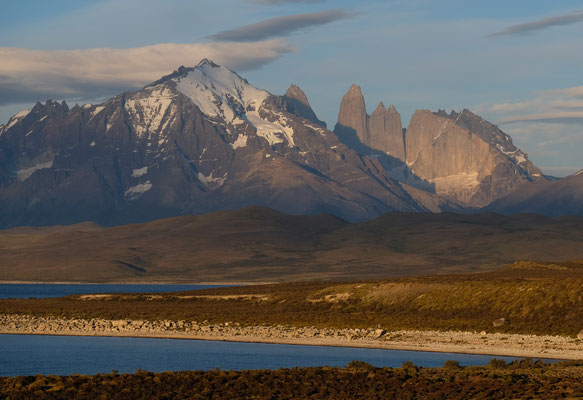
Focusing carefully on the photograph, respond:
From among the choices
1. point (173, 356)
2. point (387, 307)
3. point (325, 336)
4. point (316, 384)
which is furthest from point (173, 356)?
point (387, 307)

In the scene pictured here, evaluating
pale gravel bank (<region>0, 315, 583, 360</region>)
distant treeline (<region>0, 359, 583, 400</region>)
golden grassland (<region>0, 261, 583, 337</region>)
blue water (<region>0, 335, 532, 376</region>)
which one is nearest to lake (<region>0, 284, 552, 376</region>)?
blue water (<region>0, 335, 532, 376</region>)

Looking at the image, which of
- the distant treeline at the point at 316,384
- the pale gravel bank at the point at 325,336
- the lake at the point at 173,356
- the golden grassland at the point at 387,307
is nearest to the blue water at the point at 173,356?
the lake at the point at 173,356

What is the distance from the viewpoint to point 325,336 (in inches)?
3593

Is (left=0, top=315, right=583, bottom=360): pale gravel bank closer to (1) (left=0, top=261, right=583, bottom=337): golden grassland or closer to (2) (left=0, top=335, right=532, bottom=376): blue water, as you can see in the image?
(2) (left=0, top=335, right=532, bottom=376): blue water

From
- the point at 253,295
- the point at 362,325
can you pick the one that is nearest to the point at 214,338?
the point at 362,325

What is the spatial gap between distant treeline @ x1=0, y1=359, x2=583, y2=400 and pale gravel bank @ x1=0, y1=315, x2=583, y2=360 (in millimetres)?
18651

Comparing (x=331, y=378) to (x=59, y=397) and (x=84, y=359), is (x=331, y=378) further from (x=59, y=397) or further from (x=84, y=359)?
(x=84, y=359)

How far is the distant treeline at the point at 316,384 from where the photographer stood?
50.8m

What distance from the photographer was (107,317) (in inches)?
4628

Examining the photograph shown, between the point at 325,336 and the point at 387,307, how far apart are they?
99.2 ft

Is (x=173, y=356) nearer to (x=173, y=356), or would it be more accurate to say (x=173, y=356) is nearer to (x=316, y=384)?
(x=173, y=356)

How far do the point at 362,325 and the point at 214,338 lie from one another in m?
17.5

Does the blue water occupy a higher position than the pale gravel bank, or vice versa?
the blue water

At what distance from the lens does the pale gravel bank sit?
8012 centimetres
